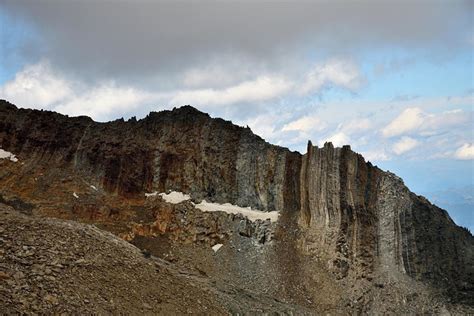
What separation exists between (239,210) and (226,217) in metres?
1.86

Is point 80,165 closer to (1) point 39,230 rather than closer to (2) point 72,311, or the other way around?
(1) point 39,230

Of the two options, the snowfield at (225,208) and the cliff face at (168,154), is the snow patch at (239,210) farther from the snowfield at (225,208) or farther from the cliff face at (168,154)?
the cliff face at (168,154)

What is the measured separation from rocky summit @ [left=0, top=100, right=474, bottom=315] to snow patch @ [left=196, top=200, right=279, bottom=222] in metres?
0.14

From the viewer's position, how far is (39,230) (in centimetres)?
2278

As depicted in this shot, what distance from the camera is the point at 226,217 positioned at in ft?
130

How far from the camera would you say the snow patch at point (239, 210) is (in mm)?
40409

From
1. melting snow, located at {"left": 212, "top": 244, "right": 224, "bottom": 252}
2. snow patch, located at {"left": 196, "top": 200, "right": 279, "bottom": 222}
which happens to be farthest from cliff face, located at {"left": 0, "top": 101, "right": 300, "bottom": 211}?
melting snow, located at {"left": 212, "top": 244, "right": 224, "bottom": 252}

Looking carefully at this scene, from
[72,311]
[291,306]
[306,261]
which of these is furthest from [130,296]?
[306,261]

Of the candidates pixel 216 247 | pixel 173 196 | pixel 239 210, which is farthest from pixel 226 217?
pixel 173 196

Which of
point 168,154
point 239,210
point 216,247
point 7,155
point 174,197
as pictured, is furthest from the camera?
point 168,154

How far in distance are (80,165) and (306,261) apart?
20276 mm

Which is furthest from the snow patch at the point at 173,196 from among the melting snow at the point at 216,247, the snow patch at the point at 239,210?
the melting snow at the point at 216,247

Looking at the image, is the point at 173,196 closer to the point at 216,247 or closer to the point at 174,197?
the point at 174,197

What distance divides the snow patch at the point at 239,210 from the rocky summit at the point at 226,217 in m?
0.14
